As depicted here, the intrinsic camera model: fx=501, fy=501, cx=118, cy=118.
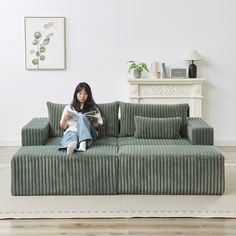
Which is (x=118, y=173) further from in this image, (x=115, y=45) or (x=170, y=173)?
(x=115, y=45)

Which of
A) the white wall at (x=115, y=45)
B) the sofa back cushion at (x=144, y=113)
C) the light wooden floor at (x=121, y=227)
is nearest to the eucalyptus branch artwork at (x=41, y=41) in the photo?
the white wall at (x=115, y=45)

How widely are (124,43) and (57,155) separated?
291 centimetres

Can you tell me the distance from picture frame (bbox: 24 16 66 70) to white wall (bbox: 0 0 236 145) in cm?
8

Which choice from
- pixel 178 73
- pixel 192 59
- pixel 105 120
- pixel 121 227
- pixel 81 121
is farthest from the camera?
pixel 178 73

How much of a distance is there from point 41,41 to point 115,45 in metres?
1.02

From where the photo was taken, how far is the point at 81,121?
4848mm

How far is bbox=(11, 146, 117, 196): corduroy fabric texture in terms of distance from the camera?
4402mm

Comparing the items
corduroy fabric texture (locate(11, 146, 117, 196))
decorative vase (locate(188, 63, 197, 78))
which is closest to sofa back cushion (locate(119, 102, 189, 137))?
corduroy fabric texture (locate(11, 146, 117, 196))

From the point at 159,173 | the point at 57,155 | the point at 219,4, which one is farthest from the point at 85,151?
the point at 219,4

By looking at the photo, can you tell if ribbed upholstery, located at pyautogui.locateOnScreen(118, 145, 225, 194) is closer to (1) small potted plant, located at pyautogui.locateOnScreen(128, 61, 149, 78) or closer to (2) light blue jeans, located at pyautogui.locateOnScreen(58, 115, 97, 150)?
(2) light blue jeans, located at pyautogui.locateOnScreen(58, 115, 97, 150)

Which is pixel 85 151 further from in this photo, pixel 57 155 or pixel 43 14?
pixel 43 14

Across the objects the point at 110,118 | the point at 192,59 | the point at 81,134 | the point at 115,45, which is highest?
the point at 115,45

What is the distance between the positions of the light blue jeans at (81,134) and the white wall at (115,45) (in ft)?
6.97

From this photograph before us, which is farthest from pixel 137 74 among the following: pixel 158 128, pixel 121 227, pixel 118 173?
pixel 121 227
